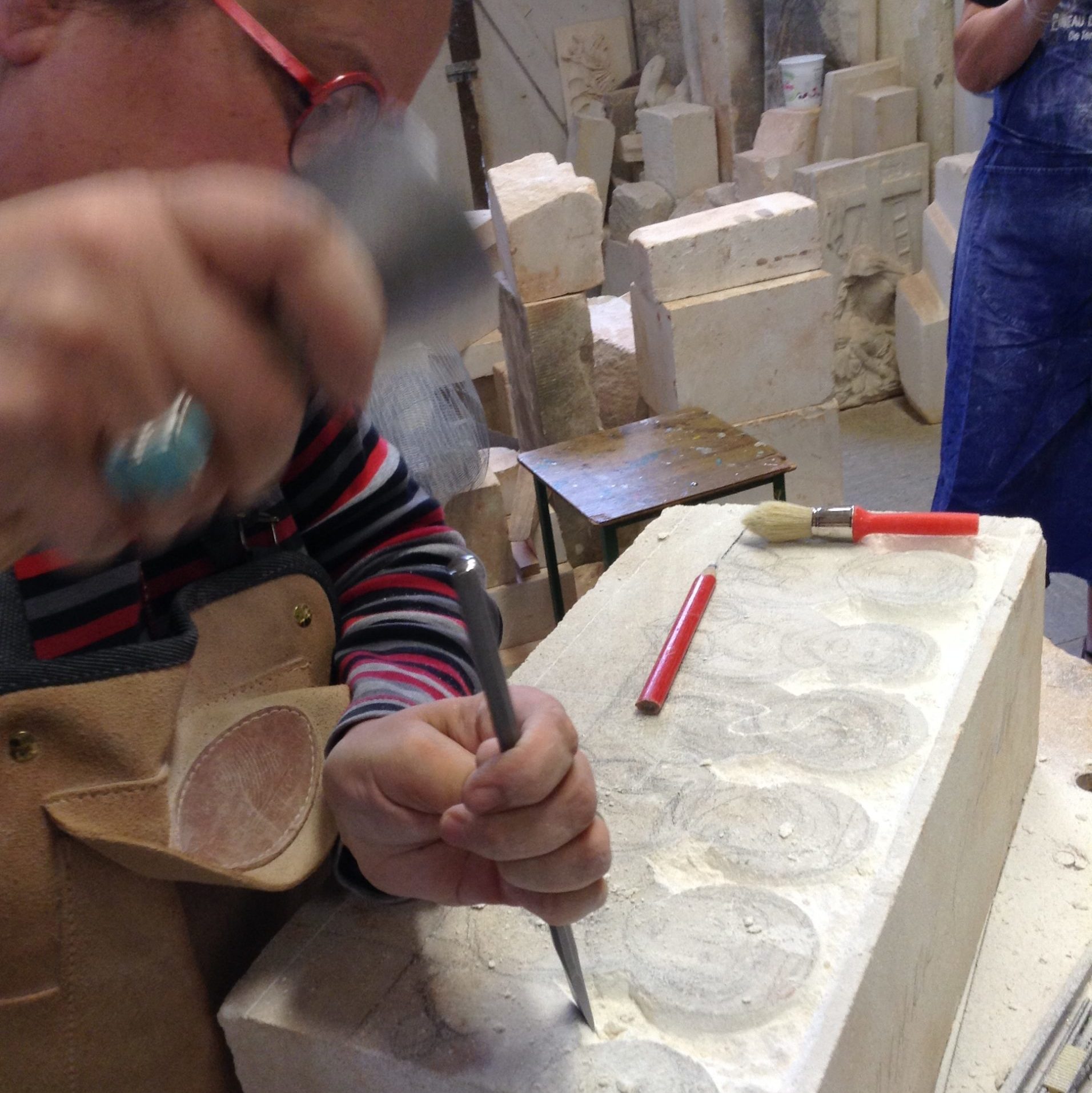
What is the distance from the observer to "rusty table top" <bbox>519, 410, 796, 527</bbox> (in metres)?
2.27

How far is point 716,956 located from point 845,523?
2.07 feet

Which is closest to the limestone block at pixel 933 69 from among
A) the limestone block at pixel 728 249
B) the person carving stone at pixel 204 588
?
the limestone block at pixel 728 249

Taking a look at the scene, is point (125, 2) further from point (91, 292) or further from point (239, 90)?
point (91, 292)

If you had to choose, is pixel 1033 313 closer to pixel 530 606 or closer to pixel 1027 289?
pixel 1027 289

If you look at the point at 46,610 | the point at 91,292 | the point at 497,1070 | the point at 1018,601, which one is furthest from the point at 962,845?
the point at 91,292

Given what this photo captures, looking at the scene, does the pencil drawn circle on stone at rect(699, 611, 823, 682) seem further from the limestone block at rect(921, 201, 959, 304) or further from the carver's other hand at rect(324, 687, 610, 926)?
the limestone block at rect(921, 201, 959, 304)

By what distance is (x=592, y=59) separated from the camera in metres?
6.40

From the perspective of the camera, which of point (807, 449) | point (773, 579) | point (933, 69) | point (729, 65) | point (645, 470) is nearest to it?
point (773, 579)

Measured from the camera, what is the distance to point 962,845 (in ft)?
3.33

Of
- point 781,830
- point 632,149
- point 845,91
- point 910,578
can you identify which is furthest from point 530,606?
point 632,149

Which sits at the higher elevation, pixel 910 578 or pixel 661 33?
pixel 661 33

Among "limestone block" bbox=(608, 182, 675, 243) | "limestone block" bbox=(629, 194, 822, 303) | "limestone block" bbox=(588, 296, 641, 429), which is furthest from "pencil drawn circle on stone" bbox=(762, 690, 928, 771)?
Result: "limestone block" bbox=(608, 182, 675, 243)

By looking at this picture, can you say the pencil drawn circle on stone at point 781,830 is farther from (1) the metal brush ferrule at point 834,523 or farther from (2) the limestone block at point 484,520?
(2) the limestone block at point 484,520

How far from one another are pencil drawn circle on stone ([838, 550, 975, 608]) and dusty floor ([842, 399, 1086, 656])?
1923 millimetres
